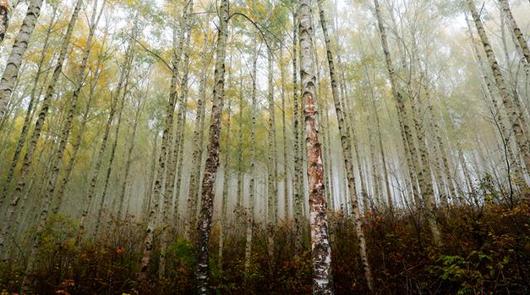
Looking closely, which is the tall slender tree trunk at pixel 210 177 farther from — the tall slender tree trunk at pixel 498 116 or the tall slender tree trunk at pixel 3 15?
the tall slender tree trunk at pixel 498 116

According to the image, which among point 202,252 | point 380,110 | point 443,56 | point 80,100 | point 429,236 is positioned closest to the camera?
point 202,252

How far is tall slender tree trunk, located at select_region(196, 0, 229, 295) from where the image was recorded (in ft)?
13.7

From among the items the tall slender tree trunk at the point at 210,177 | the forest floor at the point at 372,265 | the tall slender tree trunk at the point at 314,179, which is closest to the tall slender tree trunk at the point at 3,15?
the tall slender tree trunk at the point at 210,177

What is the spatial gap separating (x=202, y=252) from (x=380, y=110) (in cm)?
1937

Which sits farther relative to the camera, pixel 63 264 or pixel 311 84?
pixel 63 264

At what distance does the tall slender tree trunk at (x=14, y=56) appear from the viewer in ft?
12.0

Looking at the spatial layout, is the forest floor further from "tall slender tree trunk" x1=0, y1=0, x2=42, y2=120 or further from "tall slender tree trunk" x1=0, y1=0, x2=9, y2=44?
"tall slender tree trunk" x1=0, y1=0, x2=9, y2=44

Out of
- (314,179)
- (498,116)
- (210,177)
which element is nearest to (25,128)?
(210,177)

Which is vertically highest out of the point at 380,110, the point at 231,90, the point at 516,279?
the point at 380,110

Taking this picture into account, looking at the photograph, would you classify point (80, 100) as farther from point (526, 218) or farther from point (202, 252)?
point (526, 218)

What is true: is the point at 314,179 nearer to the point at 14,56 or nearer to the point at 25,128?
the point at 14,56

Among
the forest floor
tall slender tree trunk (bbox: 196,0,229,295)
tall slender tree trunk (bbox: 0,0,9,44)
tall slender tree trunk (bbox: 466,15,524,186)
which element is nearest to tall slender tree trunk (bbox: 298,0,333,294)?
the forest floor

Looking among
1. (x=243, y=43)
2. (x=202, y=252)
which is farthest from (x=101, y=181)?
(x=202, y=252)

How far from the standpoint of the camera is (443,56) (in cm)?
1891
